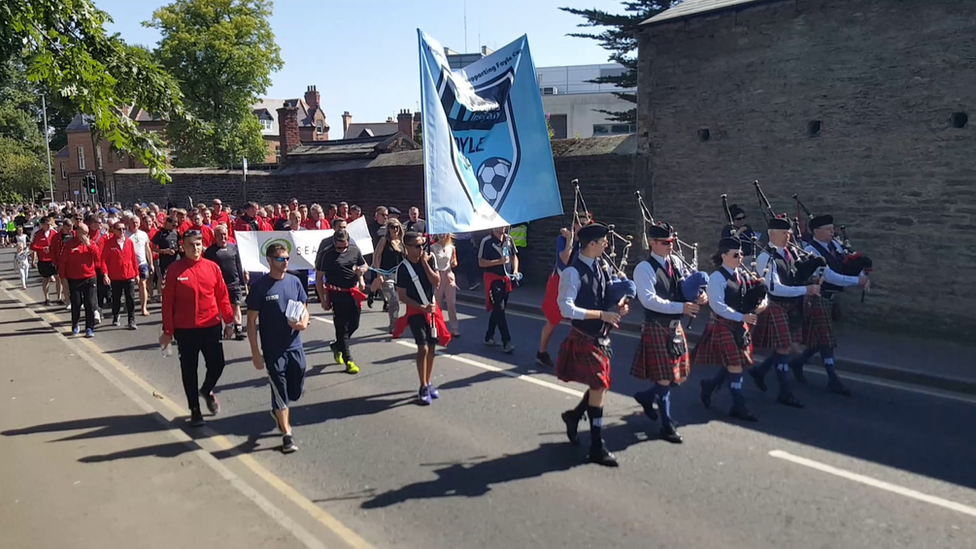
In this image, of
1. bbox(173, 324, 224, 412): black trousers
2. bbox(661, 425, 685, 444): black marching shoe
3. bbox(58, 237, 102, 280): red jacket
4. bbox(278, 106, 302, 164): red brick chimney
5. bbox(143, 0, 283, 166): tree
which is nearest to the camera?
bbox(661, 425, 685, 444): black marching shoe

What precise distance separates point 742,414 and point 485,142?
12.0 feet

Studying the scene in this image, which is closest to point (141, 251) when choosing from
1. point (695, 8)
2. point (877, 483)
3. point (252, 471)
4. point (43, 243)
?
point (43, 243)

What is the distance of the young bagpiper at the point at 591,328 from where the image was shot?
593cm

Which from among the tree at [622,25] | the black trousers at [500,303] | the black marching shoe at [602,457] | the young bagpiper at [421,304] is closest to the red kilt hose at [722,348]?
the black marching shoe at [602,457]

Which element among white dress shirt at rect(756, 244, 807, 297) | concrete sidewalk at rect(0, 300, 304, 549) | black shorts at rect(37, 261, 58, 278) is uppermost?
white dress shirt at rect(756, 244, 807, 297)

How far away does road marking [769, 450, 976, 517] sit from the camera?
16.9ft

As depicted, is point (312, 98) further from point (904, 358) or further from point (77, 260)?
point (904, 358)

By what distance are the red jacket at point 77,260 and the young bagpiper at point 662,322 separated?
359 inches

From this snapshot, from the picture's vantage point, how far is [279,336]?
253 inches

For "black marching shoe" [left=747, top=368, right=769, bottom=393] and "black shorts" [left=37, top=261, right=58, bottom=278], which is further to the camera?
"black shorts" [left=37, top=261, right=58, bottom=278]

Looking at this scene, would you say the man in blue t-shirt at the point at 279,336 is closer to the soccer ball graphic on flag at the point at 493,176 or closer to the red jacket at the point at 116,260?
the soccer ball graphic on flag at the point at 493,176

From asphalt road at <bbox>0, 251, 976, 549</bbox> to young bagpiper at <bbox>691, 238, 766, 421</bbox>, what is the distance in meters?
0.42

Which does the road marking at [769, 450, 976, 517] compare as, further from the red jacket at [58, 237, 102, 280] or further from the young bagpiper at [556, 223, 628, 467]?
the red jacket at [58, 237, 102, 280]

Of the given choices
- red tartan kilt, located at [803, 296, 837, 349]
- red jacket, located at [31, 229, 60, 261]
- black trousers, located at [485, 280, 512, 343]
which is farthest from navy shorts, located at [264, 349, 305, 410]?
red jacket, located at [31, 229, 60, 261]
